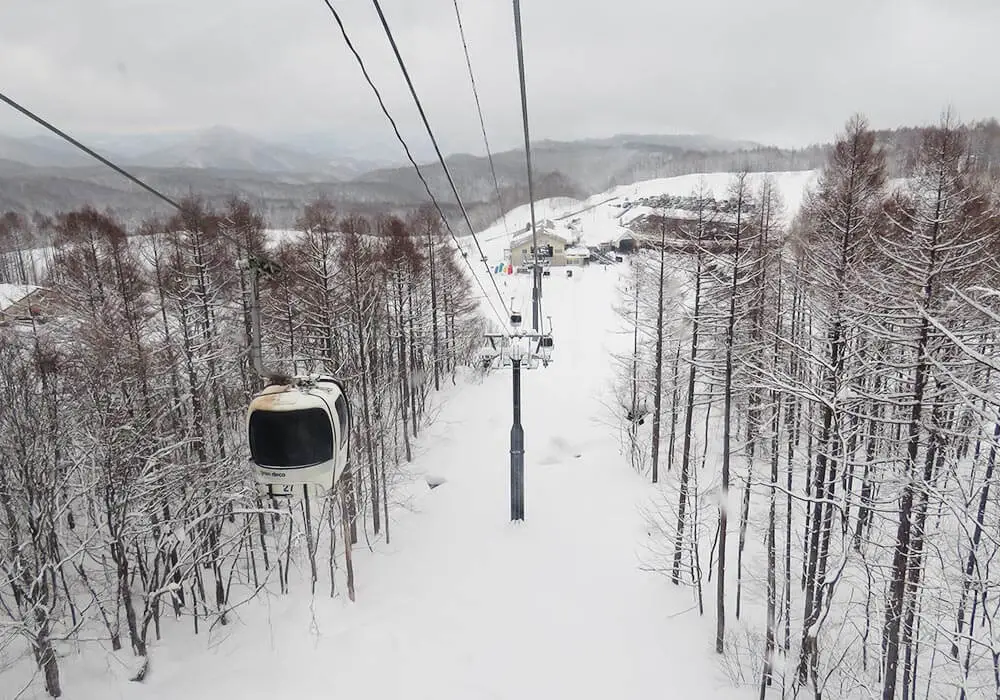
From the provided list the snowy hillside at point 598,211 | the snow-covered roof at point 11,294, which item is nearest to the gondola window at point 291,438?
the snow-covered roof at point 11,294

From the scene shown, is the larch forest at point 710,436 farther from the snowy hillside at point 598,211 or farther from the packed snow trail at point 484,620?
the snowy hillside at point 598,211

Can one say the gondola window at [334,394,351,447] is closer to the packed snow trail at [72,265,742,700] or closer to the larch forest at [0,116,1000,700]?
the larch forest at [0,116,1000,700]

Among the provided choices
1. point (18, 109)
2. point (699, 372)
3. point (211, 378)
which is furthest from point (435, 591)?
point (18, 109)

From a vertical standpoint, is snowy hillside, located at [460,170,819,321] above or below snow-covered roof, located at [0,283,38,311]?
above

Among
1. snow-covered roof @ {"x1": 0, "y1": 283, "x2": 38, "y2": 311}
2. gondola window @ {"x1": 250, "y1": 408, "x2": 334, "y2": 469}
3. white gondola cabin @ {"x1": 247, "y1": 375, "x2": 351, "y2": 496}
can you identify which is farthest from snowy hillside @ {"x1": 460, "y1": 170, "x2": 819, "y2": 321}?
gondola window @ {"x1": 250, "y1": 408, "x2": 334, "y2": 469}

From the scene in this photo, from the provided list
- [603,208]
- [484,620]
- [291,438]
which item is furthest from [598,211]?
[291,438]

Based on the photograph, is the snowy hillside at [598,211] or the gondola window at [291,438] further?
the snowy hillside at [598,211]

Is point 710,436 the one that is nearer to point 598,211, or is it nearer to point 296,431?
point 296,431
